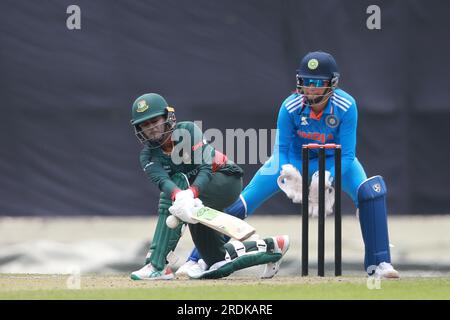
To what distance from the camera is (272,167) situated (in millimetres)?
8078

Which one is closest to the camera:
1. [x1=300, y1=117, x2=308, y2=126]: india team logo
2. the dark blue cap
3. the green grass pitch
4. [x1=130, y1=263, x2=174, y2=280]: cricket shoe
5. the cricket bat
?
the green grass pitch

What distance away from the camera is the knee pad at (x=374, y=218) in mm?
7625

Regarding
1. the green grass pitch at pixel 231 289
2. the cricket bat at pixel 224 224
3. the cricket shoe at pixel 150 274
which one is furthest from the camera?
the cricket shoe at pixel 150 274

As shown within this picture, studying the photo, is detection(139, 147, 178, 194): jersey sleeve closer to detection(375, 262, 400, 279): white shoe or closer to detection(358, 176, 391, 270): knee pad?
detection(358, 176, 391, 270): knee pad

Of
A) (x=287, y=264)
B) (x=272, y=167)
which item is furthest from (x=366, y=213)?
(x=287, y=264)

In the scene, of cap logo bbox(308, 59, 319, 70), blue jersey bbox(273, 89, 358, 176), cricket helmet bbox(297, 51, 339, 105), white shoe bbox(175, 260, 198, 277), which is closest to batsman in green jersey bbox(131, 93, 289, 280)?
white shoe bbox(175, 260, 198, 277)

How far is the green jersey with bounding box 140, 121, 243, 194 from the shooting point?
24.3ft

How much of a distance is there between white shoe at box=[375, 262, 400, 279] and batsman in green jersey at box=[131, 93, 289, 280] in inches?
23.7

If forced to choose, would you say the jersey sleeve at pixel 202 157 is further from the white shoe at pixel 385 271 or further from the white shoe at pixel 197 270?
the white shoe at pixel 385 271

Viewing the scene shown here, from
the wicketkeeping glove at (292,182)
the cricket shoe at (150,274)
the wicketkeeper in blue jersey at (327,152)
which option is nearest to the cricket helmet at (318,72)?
the wicketkeeper in blue jersey at (327,152)

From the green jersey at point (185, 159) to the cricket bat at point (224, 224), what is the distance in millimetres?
230

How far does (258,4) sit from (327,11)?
1.83 feet
